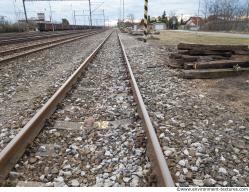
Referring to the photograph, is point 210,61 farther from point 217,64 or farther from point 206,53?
point 206,53

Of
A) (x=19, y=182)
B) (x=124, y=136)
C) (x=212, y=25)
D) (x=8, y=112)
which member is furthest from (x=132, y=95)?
(x=212, y=25)

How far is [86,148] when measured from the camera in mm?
3627

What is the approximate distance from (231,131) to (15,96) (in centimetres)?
452

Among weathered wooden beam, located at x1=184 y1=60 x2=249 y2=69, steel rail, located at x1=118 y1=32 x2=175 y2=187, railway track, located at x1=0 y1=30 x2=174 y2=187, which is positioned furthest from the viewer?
weathered wooden beam, located at x1=184 y1=60 x2=249 y2=69

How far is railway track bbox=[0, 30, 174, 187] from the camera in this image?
2.94 metres

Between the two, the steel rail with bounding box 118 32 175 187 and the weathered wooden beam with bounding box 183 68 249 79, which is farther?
the weathered wooden beam with bounding box 183 68 249 79

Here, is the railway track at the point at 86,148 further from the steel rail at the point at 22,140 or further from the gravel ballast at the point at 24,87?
the gravel ballast at the point at 24,87

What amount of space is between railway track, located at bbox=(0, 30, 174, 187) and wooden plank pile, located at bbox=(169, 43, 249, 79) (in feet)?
10.4

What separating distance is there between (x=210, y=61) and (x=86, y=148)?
615cm

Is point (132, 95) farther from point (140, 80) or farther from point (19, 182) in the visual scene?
point (19, 182)

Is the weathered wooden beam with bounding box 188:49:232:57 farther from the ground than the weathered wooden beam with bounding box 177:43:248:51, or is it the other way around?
the weathered wooden beam with bounding box 177:43:248:51

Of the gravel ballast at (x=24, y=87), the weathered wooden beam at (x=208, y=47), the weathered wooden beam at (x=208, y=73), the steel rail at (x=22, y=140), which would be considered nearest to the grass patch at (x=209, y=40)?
the weathered wooden beam at (x=208, y=47)

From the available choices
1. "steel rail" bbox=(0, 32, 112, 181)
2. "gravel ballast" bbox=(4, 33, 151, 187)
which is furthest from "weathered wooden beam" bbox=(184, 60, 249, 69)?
"steel rail" bbox=(0, 32, 112, 181)

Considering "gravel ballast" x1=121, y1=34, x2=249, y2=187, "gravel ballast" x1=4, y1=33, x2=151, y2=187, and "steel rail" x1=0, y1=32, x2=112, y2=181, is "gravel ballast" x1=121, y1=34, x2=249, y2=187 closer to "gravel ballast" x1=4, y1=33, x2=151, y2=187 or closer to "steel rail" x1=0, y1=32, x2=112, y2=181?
"gravel ballast" x1=4, y1=33, x2=151, y2=187
